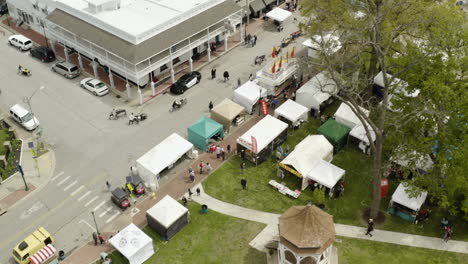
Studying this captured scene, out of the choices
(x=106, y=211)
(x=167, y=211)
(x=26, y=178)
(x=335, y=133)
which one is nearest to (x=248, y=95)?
(x=335, y=133)

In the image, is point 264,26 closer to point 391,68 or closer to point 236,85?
point 236,85

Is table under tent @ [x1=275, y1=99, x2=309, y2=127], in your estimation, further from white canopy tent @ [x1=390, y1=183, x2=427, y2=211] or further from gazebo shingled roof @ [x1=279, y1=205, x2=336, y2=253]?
gazebo shingled roof @ [x1=279, y1=205, x2=336, y2=253]

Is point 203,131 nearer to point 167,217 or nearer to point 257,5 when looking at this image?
point 167,217

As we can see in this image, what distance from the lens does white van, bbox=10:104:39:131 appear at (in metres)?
51.8

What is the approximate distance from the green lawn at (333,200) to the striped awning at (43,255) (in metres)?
14.7

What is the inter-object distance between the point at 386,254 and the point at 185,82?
31.0 metres

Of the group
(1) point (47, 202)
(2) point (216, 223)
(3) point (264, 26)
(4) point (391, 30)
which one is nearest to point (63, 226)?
(1) point (47, 202)

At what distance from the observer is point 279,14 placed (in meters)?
70.2

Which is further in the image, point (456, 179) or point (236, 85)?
point (236, 85)

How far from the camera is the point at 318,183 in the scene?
144 feet

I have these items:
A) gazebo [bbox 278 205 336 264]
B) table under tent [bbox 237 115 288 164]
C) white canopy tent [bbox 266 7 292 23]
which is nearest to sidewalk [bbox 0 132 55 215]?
table under tent [bbox 237 115 288 164]

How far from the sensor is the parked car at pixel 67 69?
2351 inches

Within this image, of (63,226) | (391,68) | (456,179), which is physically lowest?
(63,226)

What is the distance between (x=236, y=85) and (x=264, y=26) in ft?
55.5
